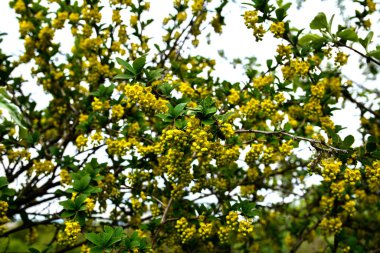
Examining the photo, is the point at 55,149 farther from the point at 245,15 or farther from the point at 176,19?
the point at 245,15

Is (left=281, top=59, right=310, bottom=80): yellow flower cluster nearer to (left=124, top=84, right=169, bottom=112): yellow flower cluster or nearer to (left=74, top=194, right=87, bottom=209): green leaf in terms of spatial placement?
(left=124, top=84, right=169, bottom=112): yellow flower cluster

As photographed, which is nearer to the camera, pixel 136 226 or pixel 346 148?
pixel 346 148

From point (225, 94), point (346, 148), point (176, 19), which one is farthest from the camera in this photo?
point (176, 19)

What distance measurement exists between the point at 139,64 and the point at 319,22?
4.10 ft

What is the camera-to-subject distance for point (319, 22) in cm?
265

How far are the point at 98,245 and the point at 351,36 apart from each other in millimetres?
2137

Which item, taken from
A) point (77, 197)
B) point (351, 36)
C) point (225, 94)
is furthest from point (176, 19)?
point (77, 197)

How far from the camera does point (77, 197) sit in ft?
8.50

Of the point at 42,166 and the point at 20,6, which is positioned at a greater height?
the point at 20,6

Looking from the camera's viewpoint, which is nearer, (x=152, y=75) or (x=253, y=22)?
(x=152, y=75)

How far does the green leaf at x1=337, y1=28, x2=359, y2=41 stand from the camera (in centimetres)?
260

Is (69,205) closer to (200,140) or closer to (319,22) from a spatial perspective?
(200,140)

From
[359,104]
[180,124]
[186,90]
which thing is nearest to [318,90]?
[186,90]

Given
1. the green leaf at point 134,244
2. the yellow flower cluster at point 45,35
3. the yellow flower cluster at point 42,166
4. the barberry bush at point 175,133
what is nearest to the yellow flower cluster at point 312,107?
the barberry bush at point 175,133
